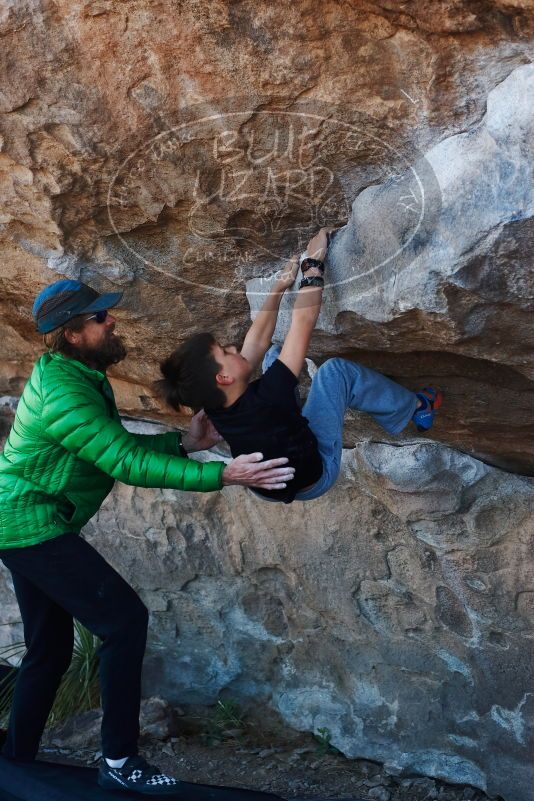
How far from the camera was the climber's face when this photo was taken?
2695mm

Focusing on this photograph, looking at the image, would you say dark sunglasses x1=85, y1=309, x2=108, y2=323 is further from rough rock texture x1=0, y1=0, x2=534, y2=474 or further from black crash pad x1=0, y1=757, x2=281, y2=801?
black crash pad x1=0, y1=757, x2=281, y2=801

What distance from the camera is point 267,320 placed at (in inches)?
113

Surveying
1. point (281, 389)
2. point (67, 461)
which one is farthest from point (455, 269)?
point (67, 461)

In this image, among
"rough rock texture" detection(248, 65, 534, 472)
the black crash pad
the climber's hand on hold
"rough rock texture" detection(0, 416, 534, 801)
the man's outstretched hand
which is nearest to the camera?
"rough rock texture" detection(248, 65, 534, 472)

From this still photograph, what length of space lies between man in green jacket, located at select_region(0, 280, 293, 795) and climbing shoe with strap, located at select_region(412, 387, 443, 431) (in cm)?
62

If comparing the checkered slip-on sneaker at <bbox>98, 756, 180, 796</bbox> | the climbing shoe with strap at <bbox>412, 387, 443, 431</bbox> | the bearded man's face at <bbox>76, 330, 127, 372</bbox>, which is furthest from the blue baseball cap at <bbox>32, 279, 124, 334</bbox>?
the checkered slip-on sneaker at <bbox>98, 756, 180, 796</bbox>

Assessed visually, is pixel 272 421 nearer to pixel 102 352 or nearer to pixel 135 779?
pixel 102 352

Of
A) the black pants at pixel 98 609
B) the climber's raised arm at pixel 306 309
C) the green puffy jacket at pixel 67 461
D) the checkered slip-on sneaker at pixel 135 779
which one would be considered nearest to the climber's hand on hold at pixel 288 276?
the climber's raised arm at pixel 306 309

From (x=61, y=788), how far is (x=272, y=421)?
4.81 feet

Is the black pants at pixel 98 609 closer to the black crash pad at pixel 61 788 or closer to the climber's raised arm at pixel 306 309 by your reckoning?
the black crash pad at pixel 61 788

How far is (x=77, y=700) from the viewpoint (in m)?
4.36

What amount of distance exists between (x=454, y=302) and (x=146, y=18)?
3.50ft

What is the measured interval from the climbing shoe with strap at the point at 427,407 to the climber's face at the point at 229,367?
62cm

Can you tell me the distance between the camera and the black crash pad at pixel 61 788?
3.02 metres
